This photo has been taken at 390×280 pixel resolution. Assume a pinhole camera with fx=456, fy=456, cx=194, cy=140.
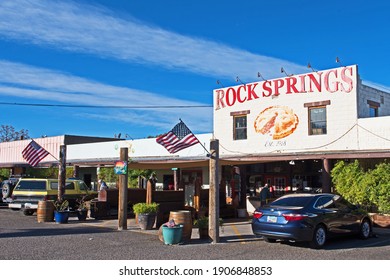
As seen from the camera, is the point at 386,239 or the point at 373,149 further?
the point at 373,149

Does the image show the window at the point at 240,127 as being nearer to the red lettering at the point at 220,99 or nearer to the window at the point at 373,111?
the red lettering at the point at 220,99

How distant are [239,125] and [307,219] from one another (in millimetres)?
12217

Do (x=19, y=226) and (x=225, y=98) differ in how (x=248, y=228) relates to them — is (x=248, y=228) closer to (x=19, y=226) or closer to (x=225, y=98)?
(x=19, y=226)

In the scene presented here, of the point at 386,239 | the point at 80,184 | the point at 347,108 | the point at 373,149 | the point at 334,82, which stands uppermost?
the point at 334,82

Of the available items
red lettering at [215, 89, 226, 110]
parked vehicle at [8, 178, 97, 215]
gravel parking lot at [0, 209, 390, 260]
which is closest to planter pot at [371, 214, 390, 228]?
gravel parking lot at [0, 209, 390, 260]

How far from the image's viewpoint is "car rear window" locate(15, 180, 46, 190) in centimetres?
1988

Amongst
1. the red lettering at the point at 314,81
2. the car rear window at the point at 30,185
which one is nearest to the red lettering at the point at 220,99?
the red lettering at the point at 314,81

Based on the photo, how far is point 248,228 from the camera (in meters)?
15.5

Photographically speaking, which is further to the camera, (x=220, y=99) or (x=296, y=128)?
(x=220, y=99)

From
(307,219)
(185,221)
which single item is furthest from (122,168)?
(307,219)

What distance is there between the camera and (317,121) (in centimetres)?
1972

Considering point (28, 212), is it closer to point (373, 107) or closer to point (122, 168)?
point (122, 168)

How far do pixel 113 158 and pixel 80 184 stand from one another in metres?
8.87
